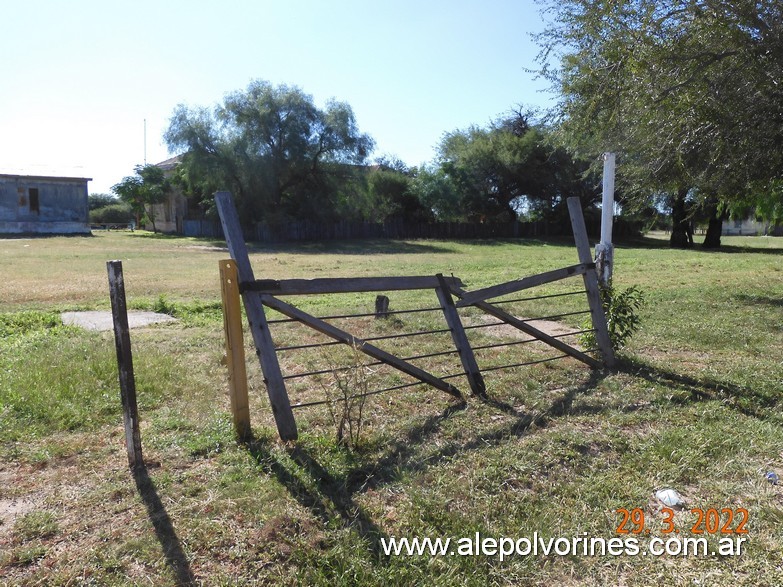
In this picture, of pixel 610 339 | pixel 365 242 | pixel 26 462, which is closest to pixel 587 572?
pixel 26 462

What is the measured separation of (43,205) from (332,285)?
147 ft

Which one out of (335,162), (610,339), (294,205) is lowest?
(610,339)

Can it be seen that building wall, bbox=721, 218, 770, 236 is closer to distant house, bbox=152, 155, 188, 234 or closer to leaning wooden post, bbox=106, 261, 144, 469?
distant house, bbox=152, 155, 188, 234

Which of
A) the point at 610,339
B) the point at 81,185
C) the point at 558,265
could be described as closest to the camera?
the point at 610,339

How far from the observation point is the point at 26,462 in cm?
382

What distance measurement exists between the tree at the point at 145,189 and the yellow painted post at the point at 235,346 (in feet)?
156

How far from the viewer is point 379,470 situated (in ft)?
12.3

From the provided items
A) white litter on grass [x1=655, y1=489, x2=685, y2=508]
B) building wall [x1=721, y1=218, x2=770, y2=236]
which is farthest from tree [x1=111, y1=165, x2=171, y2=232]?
building wall [x1=721, y1=218, x2=770, y2=236]

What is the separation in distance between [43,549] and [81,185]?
46587 mm

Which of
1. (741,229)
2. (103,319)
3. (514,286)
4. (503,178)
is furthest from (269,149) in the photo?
(741,229)

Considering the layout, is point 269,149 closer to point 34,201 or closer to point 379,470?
point 34,201

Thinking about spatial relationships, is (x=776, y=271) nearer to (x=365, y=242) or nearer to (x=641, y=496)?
(x=641, y=496)

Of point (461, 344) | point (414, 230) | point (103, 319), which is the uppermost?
point (414, 230)

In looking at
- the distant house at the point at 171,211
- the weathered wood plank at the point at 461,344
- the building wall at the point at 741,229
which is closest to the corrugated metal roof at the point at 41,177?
the distant house at the point at 171,211
